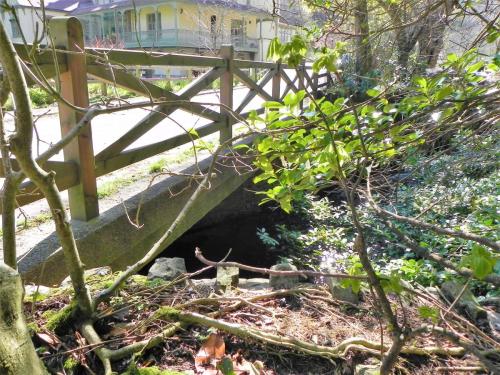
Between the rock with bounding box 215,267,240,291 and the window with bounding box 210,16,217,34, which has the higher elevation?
the window with bounding box 210,16,217,34

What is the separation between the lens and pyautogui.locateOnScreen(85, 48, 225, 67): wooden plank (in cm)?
234

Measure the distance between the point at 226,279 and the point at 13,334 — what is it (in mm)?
1085

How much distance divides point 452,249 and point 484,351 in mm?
1940

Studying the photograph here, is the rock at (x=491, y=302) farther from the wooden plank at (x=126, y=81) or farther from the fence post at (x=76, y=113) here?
the fence post at (x=76, y=113)

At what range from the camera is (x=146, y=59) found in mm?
2920

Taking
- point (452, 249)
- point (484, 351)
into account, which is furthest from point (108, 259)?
point (452, 249)

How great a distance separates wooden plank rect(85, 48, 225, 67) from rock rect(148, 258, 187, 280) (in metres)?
1.08

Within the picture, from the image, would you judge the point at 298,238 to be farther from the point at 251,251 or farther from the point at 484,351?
the point at 484,351

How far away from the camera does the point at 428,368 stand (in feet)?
4.65

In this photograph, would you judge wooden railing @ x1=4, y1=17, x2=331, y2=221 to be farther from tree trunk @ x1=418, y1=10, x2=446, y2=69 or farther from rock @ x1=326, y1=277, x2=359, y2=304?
tree trunk @ x1=418, y1=10, x2=446, y2=69

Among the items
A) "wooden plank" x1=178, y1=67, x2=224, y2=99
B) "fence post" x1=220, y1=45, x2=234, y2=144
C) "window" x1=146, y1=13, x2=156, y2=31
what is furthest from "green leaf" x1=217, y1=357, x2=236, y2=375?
"window" x1=146, y1=13, x2=156, y2=31

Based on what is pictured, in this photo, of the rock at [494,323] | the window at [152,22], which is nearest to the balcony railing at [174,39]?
the window at [152,22]

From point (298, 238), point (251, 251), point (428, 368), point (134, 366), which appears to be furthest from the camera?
point (251, 251)

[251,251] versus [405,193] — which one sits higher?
[405,193]
